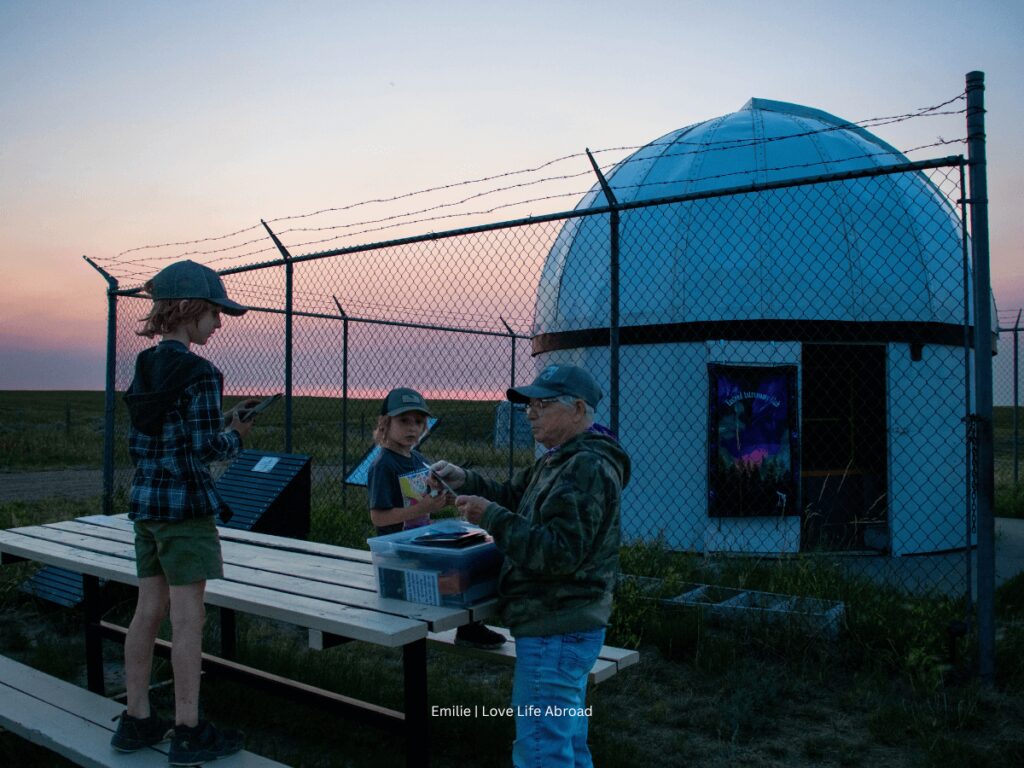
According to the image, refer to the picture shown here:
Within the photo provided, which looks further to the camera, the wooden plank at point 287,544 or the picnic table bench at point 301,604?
the wooden plank at point 287,544

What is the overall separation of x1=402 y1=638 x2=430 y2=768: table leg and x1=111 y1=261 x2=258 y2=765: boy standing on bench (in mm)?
572

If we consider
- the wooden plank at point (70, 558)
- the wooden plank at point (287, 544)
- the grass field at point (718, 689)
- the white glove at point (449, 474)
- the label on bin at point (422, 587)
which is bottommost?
the grass field at point (718, 689)

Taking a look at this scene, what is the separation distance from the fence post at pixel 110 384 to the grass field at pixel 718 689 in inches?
99.6

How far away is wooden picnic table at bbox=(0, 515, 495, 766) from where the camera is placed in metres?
2.56

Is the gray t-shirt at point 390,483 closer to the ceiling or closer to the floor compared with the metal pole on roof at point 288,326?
closer to the floor

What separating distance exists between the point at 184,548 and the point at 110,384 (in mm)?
6174

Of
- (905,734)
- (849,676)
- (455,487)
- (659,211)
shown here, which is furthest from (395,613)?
(659,211)

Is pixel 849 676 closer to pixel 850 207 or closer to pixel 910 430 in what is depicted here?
pixel 910 430

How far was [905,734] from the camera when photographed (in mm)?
3508

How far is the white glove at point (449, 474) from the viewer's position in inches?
111

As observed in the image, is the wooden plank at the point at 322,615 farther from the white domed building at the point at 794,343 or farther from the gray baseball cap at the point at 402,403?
the white domed building at the point at 794,343

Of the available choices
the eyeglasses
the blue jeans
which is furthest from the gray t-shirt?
the blue jeans

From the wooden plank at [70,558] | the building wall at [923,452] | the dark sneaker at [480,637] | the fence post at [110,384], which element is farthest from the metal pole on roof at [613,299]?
the fence post at [110,384]

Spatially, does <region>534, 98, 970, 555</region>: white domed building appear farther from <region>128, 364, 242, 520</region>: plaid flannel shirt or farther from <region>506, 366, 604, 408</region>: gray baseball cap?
<region>128, 364, 242, 520</region>: plaid flannel shirt
